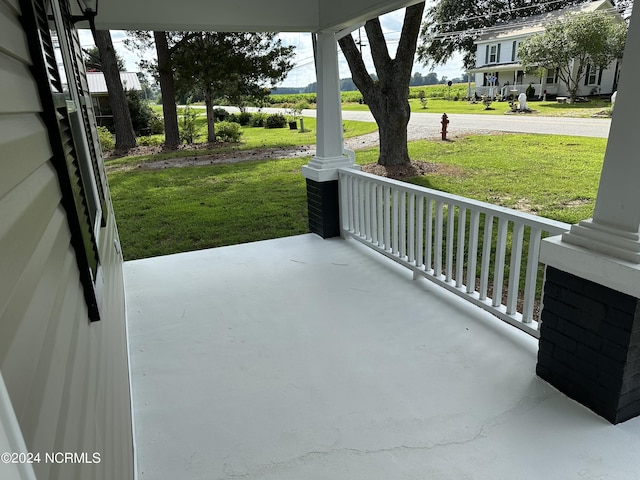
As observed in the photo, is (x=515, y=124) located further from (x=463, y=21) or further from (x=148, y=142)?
(x=148, y=142)

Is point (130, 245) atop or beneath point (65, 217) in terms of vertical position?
beneath

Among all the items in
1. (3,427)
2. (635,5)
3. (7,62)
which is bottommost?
(3,427)

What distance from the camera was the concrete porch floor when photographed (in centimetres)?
191

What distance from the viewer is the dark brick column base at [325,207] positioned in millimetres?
4797

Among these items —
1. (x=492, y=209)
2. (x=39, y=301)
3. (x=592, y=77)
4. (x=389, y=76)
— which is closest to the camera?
(x=39, y=301)

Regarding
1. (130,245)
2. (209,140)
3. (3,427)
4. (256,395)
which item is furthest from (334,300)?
(209,140)

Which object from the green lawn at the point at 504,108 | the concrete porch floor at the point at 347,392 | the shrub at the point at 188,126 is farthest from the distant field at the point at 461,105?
the concrete porch floor at the point at 347,392

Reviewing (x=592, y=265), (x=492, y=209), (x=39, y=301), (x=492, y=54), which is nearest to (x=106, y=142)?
(x=492, y=54)

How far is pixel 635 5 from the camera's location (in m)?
1.72

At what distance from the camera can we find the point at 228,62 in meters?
11.5

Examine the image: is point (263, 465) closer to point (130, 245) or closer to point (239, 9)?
point (239, 9)

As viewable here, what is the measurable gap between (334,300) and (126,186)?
6.75 m

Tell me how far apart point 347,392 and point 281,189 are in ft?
19.8

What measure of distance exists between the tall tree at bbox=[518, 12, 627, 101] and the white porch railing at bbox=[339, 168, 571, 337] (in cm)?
247
